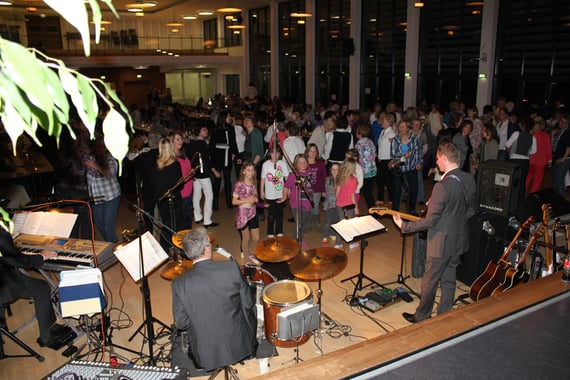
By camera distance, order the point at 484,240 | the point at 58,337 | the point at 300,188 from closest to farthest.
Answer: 1. the point at 58,337
2. the point at 484,240
3. the point at 300,188

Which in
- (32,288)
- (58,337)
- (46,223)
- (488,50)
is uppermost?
(488,50)

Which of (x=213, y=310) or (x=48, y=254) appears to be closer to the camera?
(x=213, y=310)

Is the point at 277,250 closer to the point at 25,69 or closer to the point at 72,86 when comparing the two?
the point at 72,86

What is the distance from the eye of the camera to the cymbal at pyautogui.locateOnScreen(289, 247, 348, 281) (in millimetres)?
3990

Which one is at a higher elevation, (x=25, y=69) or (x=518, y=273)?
(x=25, y=69)

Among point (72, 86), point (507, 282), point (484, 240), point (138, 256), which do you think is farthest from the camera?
point (484, 240)

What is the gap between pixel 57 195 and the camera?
612 cm

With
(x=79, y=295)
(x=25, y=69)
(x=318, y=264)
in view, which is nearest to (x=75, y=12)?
(x=25, y=69)

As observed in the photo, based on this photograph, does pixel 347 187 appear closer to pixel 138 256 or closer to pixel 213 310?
pixel 138 256

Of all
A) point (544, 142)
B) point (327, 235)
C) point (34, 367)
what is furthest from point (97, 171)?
point (544, 142)

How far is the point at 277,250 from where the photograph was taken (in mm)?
4457

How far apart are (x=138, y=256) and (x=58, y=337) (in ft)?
4.41

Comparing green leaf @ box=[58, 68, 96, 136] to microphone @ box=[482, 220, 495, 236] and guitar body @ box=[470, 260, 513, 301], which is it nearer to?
guitar body @ box=[470, 260, 513, 301]

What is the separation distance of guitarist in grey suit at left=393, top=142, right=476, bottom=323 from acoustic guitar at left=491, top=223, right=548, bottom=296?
591 mm
